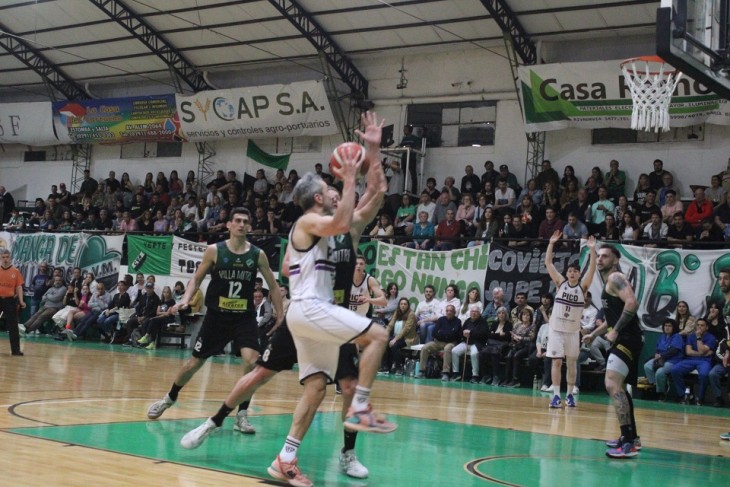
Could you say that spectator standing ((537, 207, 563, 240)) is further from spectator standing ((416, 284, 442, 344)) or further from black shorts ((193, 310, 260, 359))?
black shorts ((193, 310, 260, 359))

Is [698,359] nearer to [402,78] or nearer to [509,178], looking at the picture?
[509,178]

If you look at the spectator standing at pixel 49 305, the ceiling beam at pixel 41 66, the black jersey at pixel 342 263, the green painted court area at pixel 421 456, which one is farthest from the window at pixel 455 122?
the black jersey at pixel 342 263

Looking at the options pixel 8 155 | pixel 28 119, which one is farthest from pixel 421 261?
pixel 8 155

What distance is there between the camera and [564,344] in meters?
14.9

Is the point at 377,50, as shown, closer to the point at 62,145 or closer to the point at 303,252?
the point at 62,145

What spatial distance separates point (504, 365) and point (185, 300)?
36.5 feet

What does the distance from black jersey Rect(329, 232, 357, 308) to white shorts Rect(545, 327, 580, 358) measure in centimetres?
859

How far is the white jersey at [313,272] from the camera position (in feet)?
21.1

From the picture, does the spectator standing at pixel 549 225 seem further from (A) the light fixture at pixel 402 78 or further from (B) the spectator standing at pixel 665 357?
(A) the light fixture at pixel 402 78

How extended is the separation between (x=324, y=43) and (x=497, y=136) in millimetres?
5757

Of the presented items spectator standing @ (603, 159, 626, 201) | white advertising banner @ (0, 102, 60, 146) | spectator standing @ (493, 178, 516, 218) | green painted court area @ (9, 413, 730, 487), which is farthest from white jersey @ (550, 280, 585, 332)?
white advertising banner @ (0, 102, 60, 146)

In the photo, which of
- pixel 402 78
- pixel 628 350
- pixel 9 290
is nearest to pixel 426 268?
pixel 402 78

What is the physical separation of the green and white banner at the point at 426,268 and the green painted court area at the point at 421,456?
1005 centimetres

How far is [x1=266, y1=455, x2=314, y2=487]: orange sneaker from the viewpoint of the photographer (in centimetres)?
623
